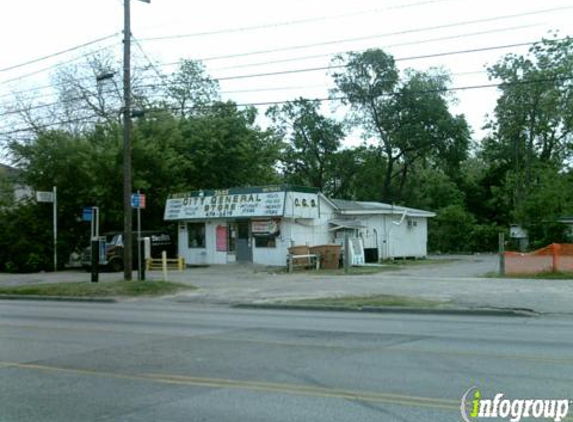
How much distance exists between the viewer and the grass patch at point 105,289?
20.6 meters

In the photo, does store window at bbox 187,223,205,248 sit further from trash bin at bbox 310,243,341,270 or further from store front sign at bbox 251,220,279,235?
trash bin at bbox 310,243,341,270

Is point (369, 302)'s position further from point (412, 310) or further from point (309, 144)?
point (309, 144)

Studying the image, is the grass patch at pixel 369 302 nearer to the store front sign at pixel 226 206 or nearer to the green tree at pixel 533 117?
the store front sign at pixel 226 206

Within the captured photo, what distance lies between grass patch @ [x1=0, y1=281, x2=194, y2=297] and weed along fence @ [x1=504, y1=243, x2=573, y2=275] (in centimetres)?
1207

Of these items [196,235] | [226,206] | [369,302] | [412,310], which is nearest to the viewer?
[412,310]

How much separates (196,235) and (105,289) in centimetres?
1304

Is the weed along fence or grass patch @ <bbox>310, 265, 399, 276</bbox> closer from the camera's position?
the weed along fence

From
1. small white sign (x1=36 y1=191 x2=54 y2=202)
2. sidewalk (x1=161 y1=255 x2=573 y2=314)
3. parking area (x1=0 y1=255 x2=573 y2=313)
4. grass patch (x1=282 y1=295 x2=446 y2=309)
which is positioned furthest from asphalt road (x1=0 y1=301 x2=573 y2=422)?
small white sign (x1=36 y1=191 x2=54 y2=202)

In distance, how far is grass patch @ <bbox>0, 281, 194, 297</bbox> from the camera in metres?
20.6

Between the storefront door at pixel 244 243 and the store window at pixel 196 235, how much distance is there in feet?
7.87

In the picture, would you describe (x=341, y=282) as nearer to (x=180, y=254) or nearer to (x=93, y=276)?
(x=93, y=276)

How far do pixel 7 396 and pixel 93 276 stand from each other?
53.8 ft

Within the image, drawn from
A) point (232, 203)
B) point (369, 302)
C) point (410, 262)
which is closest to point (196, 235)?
point (232, 203)

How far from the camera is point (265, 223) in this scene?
3083 cm
